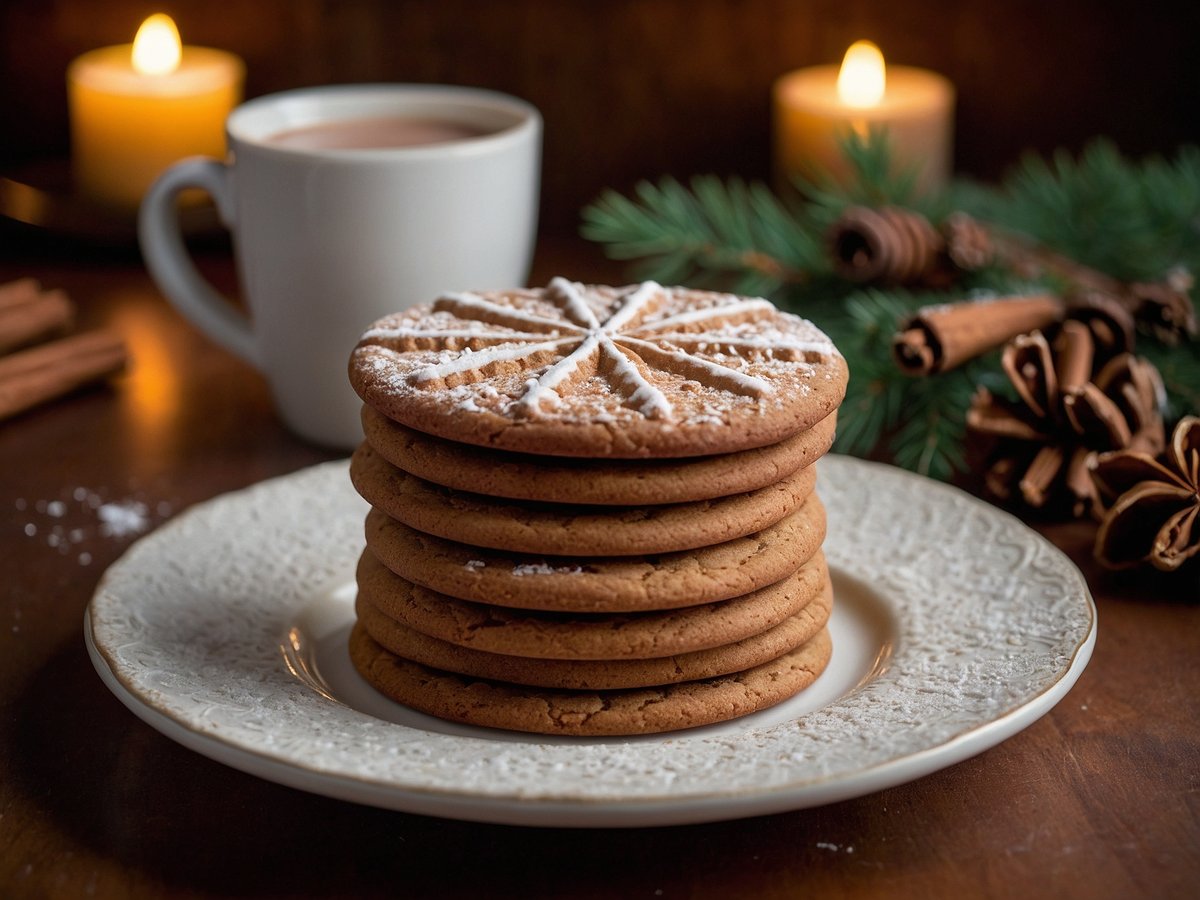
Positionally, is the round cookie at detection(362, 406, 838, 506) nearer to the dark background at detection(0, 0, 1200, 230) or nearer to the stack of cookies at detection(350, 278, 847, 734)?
the stack of cookies at detection(350, 278, 847, 734)

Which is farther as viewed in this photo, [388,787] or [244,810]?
[244,810]

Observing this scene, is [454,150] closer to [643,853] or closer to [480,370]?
[480,370]

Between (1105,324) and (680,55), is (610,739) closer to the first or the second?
(1105,324)

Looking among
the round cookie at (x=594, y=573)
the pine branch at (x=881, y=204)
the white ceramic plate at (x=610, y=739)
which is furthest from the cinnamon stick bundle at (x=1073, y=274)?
the round cookie at (x=594, y=573)

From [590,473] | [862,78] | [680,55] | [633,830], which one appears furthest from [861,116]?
[633,830]

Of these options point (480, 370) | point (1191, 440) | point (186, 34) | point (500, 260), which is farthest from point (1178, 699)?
point (186, 34)

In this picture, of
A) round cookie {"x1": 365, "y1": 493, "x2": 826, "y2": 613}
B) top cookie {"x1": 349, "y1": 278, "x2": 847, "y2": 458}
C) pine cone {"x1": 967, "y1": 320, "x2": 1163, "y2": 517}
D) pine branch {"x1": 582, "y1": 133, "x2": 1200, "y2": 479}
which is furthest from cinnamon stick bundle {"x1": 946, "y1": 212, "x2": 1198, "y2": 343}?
round cookie {"x1": 365, "y1": 493, "x2": 826, "y2": 613}
